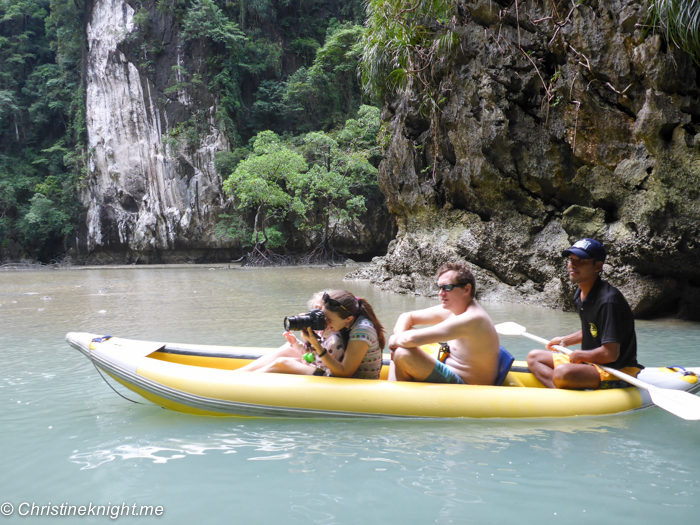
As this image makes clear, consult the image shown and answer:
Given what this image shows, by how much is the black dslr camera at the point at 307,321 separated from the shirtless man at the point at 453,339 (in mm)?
525

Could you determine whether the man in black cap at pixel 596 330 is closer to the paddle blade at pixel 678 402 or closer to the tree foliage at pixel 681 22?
the paddle blade at pixel 678 402

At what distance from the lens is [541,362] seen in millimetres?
3180

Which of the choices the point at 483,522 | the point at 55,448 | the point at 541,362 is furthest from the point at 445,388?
the point at 55,448

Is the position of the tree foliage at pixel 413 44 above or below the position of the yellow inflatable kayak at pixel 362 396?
above

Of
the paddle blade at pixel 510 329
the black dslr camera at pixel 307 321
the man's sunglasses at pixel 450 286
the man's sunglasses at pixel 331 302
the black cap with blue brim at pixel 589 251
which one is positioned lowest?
the paddle blade at pixel 510 329

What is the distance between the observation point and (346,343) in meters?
2.94

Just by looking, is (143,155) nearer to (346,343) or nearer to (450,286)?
(346,343)

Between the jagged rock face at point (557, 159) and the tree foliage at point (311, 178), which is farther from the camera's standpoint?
the tree foliage at point (311, 178)

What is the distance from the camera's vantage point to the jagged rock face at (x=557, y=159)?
19.6 ft

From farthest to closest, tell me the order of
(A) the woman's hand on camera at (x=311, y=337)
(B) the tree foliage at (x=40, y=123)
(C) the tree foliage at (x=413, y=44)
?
1. (B) the tree foliage at (x=40, y=123)
2. (C) the tree foliage at (x=413, y=44)
3. (A) the woman's hand on camera at (x=311, y=337)

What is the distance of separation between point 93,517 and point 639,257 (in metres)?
6.59

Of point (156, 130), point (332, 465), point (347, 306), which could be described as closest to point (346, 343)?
point (347, 306)

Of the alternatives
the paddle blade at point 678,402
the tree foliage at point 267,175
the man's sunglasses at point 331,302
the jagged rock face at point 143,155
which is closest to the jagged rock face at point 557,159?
the paddle blade at point 678,402

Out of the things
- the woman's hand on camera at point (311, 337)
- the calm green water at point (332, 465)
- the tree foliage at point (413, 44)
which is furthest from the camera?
the tree foliage at point (413, 44)
